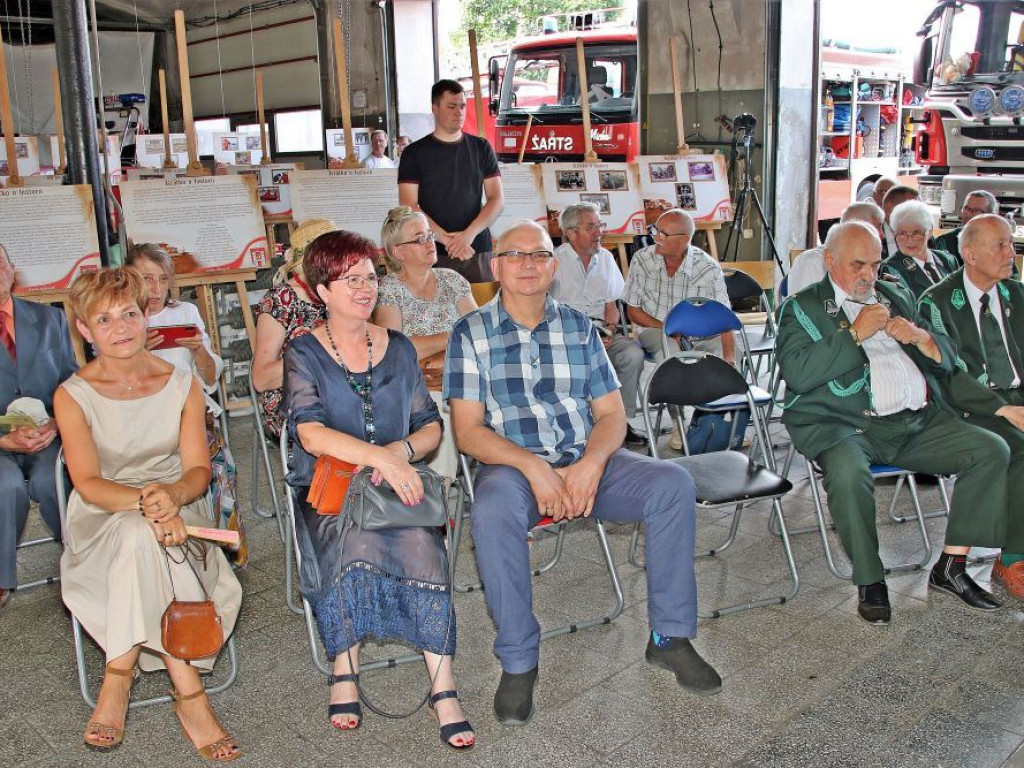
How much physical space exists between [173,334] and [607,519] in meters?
1.72

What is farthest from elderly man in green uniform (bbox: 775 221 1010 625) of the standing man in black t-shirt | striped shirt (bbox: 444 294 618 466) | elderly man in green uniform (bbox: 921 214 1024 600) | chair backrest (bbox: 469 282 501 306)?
the standing man in black t-shirt

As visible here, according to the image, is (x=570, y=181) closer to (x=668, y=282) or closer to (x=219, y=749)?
(x=668, y=282)

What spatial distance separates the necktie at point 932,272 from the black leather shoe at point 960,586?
1653 mm

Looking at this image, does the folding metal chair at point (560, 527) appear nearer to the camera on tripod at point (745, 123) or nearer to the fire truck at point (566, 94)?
the camera on tripod at point (745, 123)

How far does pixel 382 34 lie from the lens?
44.1ft

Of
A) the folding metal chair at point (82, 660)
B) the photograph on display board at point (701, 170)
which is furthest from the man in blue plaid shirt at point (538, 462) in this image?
the photograph on display board at point (701, 170)

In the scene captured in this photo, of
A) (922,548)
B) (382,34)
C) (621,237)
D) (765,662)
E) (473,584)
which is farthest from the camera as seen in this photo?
(382,34)

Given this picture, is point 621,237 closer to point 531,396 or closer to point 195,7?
point 531,396

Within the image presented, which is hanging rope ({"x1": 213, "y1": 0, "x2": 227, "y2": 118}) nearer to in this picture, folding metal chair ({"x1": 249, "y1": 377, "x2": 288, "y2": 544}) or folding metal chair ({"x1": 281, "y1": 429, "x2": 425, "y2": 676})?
folding metal chair ({"x1": 249, "y1": 377, "x2": 288, "y2": 544})

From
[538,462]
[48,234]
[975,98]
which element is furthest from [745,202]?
[538,462]

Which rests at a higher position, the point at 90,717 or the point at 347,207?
the point at 347,207

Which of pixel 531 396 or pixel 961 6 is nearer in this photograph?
pixel 531 396

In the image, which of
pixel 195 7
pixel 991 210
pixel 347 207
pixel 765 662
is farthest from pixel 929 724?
pixel 195 7

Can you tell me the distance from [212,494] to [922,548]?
2550mm
